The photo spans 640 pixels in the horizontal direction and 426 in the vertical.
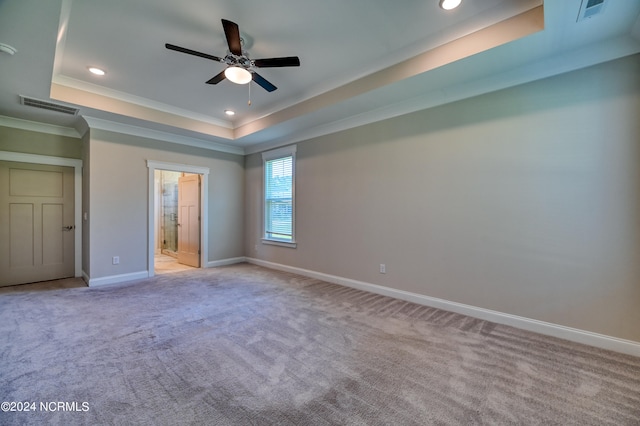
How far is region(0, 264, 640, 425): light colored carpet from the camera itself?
167 cm

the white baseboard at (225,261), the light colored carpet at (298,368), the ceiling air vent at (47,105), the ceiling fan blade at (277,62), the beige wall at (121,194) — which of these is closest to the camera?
the light colored carpet at (298,368)

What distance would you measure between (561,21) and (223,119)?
487 cm

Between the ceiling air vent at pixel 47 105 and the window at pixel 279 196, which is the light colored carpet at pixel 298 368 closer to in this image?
the window at pixel 279 196

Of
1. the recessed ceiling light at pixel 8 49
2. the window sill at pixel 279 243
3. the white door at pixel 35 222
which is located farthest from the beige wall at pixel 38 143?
the window sill at pixel 279 243

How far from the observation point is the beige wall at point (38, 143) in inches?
171

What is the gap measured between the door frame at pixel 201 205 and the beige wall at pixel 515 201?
3.12 metres

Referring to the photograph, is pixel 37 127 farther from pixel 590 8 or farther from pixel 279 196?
pixel 590 8

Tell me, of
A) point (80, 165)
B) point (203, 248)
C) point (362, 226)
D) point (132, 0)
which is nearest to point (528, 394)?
point (362, 226)

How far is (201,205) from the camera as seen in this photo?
582 cm

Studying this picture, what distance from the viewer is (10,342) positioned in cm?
250

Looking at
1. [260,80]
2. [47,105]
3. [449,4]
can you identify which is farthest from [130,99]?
[449,4]

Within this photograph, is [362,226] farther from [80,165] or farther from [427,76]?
[80,165]

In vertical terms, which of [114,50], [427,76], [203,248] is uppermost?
[114,50]

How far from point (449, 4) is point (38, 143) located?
6.26 m
